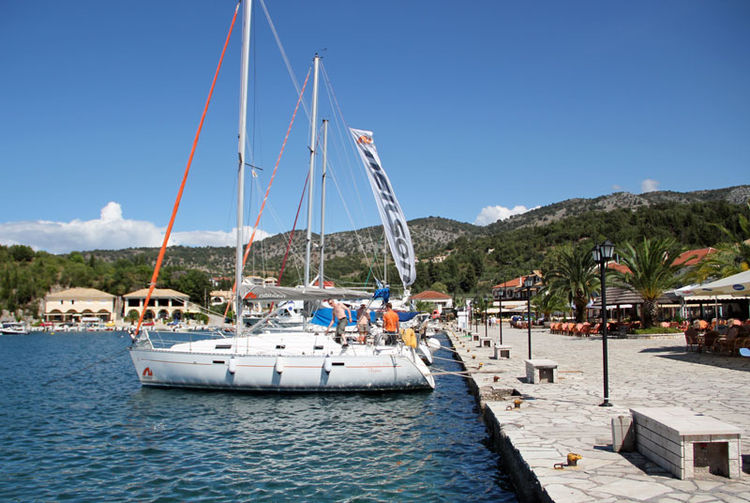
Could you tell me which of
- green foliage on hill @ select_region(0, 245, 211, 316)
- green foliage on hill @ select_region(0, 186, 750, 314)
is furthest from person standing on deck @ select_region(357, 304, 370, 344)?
green foliage on hill @ select_region(0, 245, 211, 316)

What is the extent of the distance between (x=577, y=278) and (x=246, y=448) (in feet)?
115

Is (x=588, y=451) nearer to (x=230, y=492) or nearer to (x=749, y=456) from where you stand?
(x=749, y=456)

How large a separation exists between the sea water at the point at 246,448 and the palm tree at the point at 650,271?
743 inches

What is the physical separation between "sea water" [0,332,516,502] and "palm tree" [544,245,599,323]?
2634 centimetres

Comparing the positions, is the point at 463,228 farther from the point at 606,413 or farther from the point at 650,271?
the point at 606,413

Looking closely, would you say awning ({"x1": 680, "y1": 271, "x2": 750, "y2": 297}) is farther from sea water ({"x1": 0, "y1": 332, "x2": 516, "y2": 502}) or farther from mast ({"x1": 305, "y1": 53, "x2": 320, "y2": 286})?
mast ({"x1": 305, "y1": 53, "x2": 320, "y2": 286})

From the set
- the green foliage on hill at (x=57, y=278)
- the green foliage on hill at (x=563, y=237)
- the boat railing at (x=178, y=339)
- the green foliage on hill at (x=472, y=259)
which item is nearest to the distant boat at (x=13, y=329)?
the green foliage on hill at (x=57, y=278)


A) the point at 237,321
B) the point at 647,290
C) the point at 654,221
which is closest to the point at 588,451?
the point at 237,321

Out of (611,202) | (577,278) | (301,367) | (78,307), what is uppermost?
(611,202)

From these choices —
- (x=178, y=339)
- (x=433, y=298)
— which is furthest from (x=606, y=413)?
(x=433, y=298)

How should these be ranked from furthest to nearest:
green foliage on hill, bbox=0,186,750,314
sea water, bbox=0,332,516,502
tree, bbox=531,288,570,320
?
green foliage on hill, bbox=0,186,750,314 → tree, bbox=531,288,570,320 → sea water, bbox=0,332,516,502

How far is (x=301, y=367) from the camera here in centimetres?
1573

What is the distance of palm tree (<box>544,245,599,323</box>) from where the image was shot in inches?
1602

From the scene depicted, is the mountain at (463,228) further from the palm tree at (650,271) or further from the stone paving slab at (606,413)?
the stone paving slab at (606,413)
